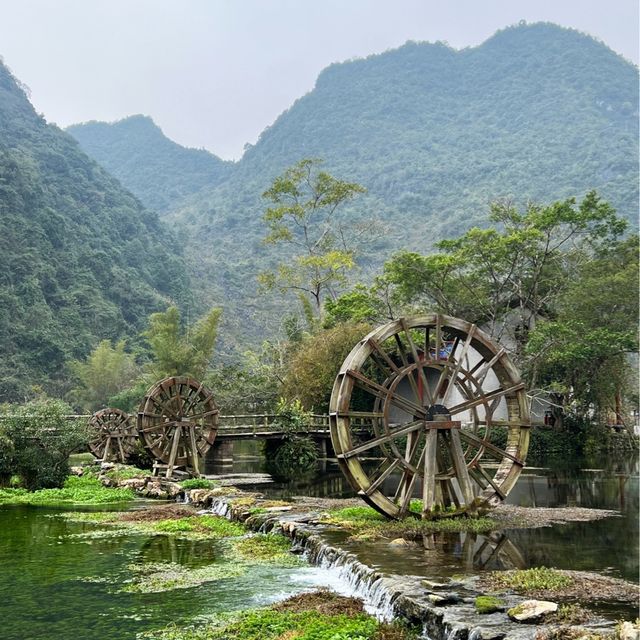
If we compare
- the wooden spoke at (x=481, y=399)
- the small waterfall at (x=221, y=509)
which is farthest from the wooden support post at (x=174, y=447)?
the wooden spoke at (x=481, y=399)

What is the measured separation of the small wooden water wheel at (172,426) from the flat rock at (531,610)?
702 inches

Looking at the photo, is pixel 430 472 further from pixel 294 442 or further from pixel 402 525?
pixel 294 442

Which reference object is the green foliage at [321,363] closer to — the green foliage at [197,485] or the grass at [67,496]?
the green foliage at [197,485]

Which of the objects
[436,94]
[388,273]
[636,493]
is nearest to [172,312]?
[388,273]

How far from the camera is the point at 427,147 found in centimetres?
12306

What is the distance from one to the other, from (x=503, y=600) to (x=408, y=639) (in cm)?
122

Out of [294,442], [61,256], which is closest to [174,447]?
[294,442]

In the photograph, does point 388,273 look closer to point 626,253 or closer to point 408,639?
point 626,253

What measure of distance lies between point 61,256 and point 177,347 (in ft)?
87.6

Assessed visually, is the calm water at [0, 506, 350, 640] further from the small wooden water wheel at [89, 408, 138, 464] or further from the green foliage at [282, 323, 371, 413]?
the green foliage at [282, 323, 371, 413]

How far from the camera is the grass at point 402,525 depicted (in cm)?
1267

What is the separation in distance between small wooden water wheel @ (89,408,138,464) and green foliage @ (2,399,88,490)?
833 centimetres

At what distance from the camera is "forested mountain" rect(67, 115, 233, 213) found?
14238 cm

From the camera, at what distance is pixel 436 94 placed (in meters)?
148
